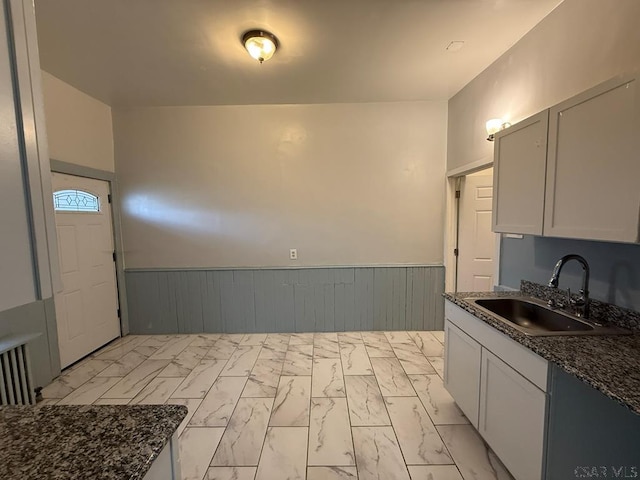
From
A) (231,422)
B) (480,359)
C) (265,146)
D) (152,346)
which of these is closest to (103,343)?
(152,346)

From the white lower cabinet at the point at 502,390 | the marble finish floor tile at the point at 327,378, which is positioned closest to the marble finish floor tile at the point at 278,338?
the marble finish floor tile at the point at 327,378

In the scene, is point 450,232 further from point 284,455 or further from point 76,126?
point 76,126

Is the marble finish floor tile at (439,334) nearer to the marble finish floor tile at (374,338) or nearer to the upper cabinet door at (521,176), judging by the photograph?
the marble finish floor tile at (374,338)

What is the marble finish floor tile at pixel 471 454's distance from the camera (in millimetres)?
1593

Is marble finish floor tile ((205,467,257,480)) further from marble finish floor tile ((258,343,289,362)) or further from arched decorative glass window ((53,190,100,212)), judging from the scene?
arched decorative glass window ((53,190,100,212))

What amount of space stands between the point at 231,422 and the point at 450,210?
316cm

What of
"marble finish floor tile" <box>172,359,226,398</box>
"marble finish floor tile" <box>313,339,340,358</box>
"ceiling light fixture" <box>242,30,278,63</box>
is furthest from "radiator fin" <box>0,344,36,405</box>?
"ceiling light fixture" <box>242,30,278,63</box>

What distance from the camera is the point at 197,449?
1.79m

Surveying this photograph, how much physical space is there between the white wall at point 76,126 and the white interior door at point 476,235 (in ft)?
14.3

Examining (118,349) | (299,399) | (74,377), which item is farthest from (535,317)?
(118,349)

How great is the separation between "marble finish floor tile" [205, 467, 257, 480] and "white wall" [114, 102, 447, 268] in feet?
7.17

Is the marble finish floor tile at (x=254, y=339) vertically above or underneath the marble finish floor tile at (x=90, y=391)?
above

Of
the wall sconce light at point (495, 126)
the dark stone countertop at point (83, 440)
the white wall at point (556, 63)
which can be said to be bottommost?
the dark stone countertop at point (83, 440)

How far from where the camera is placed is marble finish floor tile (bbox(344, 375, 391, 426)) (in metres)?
2.02
